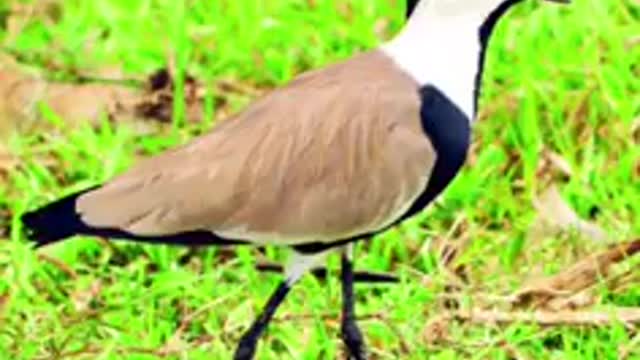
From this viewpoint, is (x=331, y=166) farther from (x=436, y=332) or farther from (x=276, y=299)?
(x=436, y=332)

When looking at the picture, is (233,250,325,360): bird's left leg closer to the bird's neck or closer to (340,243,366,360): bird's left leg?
(340,243,366,360): bird's left leg

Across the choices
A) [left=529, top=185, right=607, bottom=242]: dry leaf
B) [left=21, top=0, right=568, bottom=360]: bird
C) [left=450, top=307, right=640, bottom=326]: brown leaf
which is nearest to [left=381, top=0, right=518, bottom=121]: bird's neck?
[left=21, top=0, right=568, bottom=360]: bird

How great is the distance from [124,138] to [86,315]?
32.4 inches

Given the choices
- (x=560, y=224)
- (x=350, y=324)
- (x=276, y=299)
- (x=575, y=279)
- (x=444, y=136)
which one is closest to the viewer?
(x=444, y=136)

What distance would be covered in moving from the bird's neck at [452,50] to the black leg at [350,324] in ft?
1.46

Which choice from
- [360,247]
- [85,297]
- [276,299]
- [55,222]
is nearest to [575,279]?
[360,247]

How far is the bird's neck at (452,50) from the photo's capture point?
406 centimetres

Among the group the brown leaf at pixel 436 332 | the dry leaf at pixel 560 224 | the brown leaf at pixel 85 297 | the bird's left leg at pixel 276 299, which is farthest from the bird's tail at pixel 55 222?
the dry leaf at pixel 560 224

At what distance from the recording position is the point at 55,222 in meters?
4.08

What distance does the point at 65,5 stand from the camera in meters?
6.25

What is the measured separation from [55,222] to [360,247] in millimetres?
1150

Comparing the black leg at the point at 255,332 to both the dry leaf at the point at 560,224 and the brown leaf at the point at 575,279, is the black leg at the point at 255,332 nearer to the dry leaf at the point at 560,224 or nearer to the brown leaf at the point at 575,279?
the brown leaf at the point at 575,279

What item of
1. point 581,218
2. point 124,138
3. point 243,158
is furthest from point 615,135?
point 243,158

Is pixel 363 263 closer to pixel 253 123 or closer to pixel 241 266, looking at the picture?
pixel 241 266
